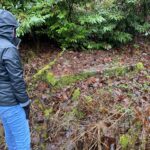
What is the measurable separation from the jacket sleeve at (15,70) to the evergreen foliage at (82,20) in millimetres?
3333

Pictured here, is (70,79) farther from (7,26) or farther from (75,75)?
(7,26)

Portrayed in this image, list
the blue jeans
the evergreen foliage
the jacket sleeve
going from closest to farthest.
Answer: the jacket sleeve
the blue jeans
the evergreen foliage

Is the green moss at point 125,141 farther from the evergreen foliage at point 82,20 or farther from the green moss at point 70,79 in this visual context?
the evergreen foliage at point 82,20

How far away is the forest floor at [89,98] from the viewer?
193 inches

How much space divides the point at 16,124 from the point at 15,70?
0.74 m

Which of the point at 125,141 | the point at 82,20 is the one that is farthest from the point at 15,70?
the point at 82,20

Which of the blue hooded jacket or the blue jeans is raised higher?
the blue hooded jacket

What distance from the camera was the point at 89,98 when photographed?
583cm

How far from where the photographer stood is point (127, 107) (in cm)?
540

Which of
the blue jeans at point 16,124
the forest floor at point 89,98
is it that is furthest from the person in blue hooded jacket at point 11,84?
the forest floor at point 89,98

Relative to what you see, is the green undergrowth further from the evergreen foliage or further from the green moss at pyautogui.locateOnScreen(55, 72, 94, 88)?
the evergreen foliage

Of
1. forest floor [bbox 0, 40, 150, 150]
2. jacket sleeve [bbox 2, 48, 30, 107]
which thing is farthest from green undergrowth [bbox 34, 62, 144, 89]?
jacket sleeve [bbox 2, 48, 30, 107]

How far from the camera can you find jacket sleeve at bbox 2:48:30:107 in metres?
4.11

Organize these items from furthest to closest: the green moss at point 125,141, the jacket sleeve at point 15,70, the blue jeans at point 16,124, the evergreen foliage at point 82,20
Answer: the evergreen foliage at point 82,20
the green moss at point 125,141
the blue jeans at point 16,124
the jacket sleeve at point 15,70
